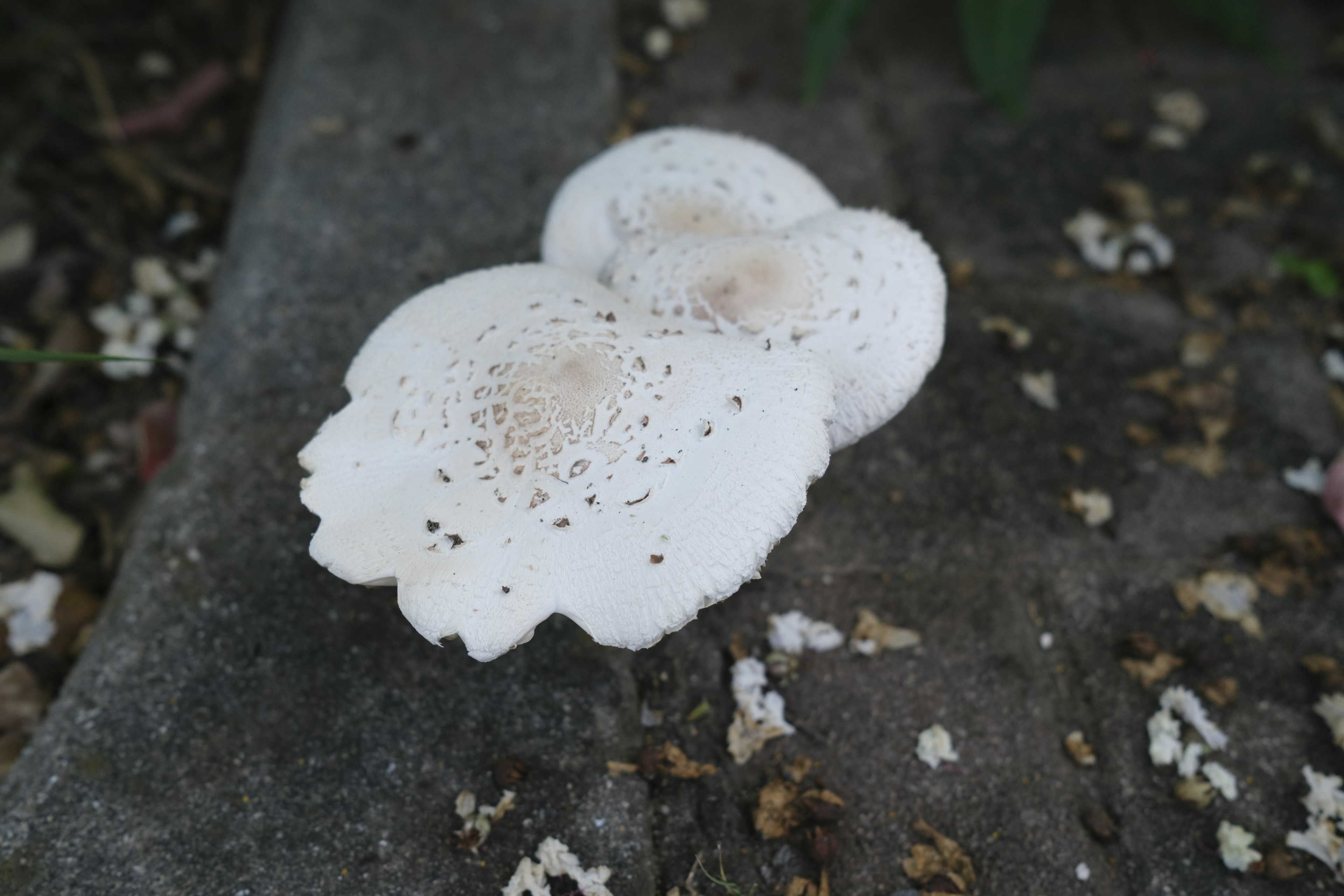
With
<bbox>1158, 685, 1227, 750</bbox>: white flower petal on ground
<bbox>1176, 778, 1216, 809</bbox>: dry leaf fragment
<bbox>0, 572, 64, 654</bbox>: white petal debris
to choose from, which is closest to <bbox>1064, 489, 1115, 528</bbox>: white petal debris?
<bbox>1158, 685, 1227, 750</bbox>: white flower petal on ground

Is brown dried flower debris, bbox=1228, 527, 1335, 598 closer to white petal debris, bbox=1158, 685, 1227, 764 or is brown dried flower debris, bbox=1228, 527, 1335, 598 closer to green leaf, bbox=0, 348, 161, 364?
white petal debris, bbox=1158, 685, 1227, 764

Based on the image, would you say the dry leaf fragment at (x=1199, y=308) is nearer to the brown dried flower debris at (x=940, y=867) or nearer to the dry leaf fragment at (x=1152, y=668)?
the dry leaf fragment at (x=1152, y=668)

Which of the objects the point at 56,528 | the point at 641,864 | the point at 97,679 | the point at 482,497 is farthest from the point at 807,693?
the point at 56,528

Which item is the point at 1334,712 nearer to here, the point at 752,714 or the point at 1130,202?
the point at 752,714

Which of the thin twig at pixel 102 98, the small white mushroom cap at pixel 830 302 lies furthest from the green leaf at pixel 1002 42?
the thin twig at pixel 102 98

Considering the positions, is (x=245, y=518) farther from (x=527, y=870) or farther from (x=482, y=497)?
(x=527, y=870)
